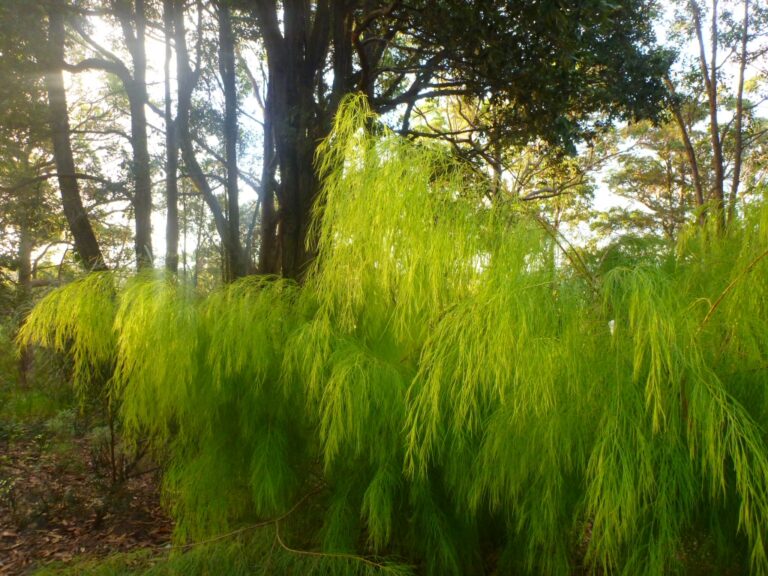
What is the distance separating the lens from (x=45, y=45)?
6094mm

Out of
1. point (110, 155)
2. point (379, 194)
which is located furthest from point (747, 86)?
point (379, 194)

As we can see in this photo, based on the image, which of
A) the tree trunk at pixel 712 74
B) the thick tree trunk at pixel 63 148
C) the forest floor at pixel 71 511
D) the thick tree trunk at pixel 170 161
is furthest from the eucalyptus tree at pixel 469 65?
the tree trunk at pixel 712 74

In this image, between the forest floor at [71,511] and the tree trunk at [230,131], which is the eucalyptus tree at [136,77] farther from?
the forest floor at [71,511]

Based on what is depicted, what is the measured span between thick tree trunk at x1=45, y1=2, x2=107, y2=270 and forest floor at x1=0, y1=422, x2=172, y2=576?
7.44 feet

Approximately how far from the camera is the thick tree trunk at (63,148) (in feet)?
20.2

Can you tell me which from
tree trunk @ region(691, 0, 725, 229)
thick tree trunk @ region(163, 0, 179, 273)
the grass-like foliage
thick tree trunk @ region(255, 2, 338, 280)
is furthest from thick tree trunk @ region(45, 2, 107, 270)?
tree trunk @ region(691, 0, 725, 229)

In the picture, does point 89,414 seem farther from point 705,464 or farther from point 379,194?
point 705,464

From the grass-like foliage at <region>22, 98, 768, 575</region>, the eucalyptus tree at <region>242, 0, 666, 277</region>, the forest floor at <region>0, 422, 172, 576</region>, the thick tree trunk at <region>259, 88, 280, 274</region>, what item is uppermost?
the eucalyptus tree at <region>242, 0, 666, 277</region>

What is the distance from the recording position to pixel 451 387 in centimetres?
175

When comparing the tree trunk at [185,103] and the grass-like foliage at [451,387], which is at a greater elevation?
the tree trunk at [185,103]

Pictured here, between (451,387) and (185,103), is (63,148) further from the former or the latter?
(451,387)

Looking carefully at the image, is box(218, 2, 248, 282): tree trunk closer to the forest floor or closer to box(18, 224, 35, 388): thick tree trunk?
the forest floor

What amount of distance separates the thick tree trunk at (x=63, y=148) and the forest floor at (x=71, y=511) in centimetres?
227

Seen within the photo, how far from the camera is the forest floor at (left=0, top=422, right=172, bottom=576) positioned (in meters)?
3.37
